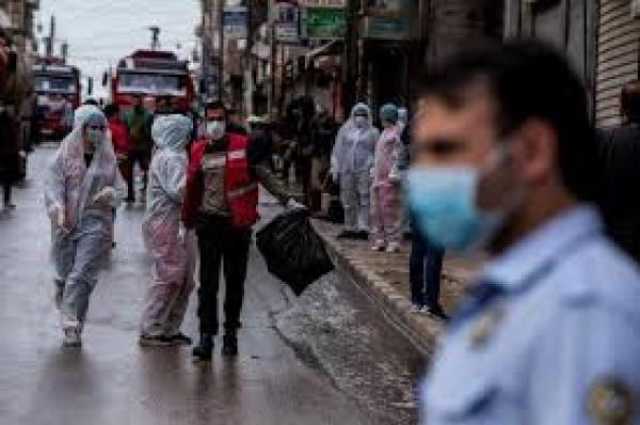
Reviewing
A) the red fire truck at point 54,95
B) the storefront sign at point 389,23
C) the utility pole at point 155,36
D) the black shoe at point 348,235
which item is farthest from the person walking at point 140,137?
the utility pole at point 155,36

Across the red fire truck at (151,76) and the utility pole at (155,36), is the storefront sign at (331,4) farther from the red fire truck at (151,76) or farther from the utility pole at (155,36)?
the utility pole at (155,36)

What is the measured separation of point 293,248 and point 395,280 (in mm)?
4262

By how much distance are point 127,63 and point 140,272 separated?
3443cm

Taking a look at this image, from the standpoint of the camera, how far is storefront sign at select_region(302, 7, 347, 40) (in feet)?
90.1

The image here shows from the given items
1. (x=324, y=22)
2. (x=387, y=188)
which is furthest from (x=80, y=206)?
(x=324, y=22)

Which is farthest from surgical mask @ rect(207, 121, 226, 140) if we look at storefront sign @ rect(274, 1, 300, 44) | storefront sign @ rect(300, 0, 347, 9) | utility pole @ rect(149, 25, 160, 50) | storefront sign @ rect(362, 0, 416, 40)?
utility pole @ rect(149, 25, 160, 50)

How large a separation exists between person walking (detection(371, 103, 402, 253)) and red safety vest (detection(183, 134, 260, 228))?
5773 mm

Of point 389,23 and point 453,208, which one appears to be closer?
point 453,208

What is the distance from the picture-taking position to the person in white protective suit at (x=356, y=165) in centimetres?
2005

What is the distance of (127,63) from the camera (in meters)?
50.3

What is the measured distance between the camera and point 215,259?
424 inches

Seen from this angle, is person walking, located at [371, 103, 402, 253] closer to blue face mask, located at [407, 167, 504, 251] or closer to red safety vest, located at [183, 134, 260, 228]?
red safety vest, located at [183, 134, 260, 228]

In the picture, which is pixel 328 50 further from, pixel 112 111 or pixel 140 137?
pixel 112 111

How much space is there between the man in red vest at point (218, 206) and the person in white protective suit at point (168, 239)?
550mm
